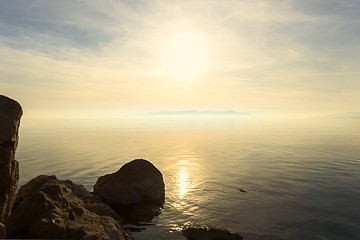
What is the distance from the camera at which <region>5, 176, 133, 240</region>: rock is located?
10781 mm

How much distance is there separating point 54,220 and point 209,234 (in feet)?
34.0

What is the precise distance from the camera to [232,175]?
42.2 meters

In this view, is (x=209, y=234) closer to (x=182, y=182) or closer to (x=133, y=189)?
(x=133, y=189)

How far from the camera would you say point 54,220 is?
1110 cm

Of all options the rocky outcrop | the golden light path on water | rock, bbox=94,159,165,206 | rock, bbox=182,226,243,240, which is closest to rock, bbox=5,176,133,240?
rock, bbox=182,226,243,240

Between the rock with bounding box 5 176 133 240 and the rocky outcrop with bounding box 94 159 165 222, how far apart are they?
1144cm

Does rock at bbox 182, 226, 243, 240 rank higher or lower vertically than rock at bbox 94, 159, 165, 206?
lower

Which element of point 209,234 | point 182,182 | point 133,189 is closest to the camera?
point 209,234

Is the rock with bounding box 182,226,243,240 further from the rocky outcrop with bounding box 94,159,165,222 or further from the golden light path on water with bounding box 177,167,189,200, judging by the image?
the golden light path on water with bounding box 177,167,189,200

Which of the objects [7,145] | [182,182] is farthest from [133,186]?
[7,145]

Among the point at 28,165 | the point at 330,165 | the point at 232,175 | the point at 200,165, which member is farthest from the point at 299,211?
the point at 28,165

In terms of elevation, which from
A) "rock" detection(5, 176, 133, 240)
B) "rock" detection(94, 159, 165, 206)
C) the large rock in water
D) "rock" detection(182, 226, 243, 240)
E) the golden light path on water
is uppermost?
the large rock in water

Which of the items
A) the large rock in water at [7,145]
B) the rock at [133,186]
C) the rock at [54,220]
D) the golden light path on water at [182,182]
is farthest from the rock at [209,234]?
the large rock in water at [7,145]

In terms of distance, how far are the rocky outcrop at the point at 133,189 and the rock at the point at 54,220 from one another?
11441 mm
